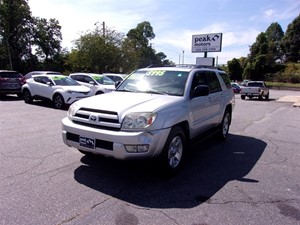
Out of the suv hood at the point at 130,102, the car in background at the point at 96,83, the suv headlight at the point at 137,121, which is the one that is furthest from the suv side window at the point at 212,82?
the car in background at the point at 96,83

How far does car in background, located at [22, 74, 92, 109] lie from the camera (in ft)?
43.6

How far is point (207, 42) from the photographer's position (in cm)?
2202

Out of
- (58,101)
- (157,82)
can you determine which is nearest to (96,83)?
(58,101)

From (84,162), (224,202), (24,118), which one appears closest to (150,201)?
(224,202)

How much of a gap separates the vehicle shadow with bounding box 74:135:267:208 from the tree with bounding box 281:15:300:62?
77.6 metres

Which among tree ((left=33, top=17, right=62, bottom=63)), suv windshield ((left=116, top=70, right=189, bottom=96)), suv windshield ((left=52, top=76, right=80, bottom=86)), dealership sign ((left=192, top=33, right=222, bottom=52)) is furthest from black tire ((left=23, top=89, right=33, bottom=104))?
tree ((left=33, top=17, right=62, bottom=63))

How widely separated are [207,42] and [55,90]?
12841mm

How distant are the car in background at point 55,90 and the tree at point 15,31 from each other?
1223 inches

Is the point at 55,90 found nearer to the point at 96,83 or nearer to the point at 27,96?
the point at 27,96

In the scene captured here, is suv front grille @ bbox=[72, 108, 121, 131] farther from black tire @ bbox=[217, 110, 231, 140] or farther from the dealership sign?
the dealership sign

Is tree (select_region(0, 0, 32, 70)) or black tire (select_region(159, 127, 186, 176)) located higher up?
tree (select_region(0, 0, 32, 70))

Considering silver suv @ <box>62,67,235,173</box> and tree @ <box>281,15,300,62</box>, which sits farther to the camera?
tree @ <box>281,15,300,62</box>

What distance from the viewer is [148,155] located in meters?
4.36

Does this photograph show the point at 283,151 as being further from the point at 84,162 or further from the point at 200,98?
the point at 84,162
